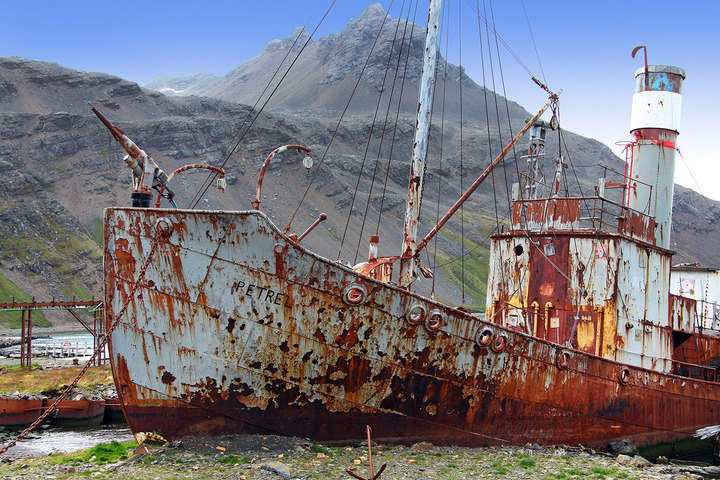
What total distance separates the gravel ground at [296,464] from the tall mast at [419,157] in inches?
148

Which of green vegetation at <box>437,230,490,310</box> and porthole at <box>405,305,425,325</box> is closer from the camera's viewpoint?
porthole at <box>405,305,425,325</box>

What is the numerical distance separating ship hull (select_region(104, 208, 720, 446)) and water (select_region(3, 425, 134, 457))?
280 inches

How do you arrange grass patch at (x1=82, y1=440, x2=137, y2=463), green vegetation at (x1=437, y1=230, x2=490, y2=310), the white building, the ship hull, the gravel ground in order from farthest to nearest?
green vegetation at (x1=437, y1=230, x2=490, y2=310) < the white building < grass patch at (x1=82, y1=440, x2=137, y2=463) < the ship hull < the gravel ground

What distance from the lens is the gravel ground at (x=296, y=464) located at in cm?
1024

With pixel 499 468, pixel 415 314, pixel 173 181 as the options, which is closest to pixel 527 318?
pixel 499 468

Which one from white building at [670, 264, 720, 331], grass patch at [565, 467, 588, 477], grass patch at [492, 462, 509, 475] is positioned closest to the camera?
grass patch at [492, 462, 509, 475]

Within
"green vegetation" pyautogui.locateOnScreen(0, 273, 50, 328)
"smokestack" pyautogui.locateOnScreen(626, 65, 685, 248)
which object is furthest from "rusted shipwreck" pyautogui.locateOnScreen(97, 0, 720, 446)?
"green vegetation" pyautogui.locateOnScreen(0, 273, 50, 328)

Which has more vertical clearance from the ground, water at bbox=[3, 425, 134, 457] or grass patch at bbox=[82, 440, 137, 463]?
grass patch at bbox=[82, 440, 137, 463]

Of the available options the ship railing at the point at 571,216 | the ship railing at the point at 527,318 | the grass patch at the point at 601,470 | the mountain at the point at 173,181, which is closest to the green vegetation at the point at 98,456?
the ship railing at the point at 527,318

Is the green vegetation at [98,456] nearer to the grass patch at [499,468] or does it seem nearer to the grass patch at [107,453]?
the grass patch at [107,453]

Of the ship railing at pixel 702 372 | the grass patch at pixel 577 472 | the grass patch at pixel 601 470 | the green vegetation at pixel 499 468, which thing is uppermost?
the ship railing at pixel 702 372

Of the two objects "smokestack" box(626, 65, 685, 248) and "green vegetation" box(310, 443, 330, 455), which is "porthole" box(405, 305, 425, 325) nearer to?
"green vegetation" box(310, 443, 330, 455)

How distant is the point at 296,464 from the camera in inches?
424

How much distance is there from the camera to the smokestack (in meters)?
19.0
